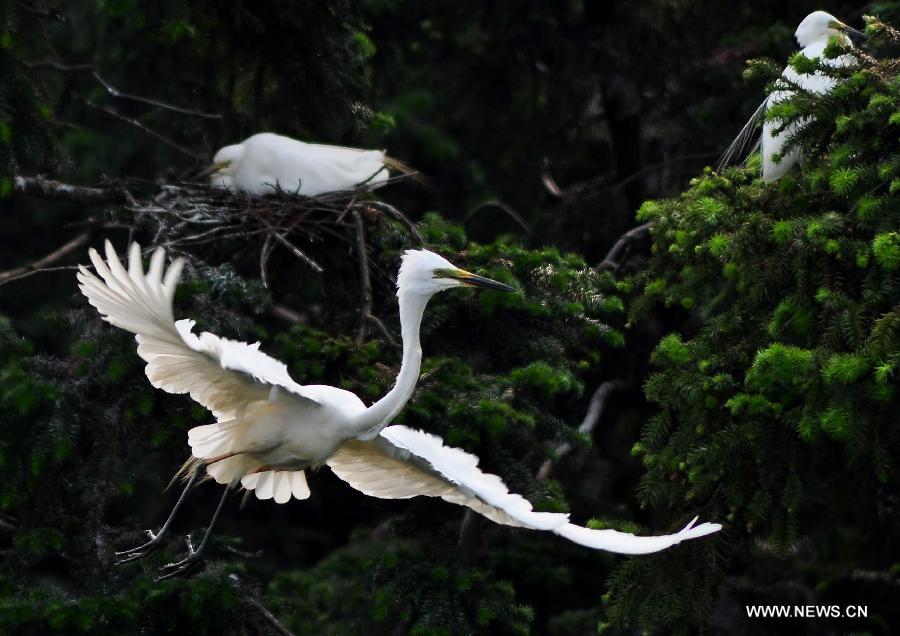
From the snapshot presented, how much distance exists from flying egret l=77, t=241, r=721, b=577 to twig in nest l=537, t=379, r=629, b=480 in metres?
1.11

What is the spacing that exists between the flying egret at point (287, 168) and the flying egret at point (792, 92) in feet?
5.56

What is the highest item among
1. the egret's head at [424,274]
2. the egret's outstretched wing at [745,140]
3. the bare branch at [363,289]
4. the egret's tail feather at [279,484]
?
the egret's outstretched wing at [745,140]

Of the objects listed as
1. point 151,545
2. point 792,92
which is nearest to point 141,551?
point 151,545

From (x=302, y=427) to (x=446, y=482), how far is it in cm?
53

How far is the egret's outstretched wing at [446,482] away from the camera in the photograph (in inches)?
143

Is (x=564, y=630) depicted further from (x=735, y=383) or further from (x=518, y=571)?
(x=735, y=383)

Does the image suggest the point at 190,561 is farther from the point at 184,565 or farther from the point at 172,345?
the point at 172,345

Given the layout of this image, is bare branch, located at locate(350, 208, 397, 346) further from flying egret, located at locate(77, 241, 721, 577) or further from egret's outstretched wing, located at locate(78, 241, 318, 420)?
egret's outstretched wing, located at locate(78, 241, 318, 420)

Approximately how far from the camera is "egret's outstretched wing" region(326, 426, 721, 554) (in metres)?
3.63

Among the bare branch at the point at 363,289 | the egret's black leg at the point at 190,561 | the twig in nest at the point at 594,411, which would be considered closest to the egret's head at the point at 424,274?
the bare branch at the point at 363,289

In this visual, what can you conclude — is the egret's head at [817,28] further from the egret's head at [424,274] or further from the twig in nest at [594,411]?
the egret's head at [424,274]

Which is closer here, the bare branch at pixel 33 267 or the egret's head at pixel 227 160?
the bare branch at pixel 33 267

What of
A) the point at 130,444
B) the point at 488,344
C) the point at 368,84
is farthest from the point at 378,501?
the point at 368,84

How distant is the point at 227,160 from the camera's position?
19.1ft
